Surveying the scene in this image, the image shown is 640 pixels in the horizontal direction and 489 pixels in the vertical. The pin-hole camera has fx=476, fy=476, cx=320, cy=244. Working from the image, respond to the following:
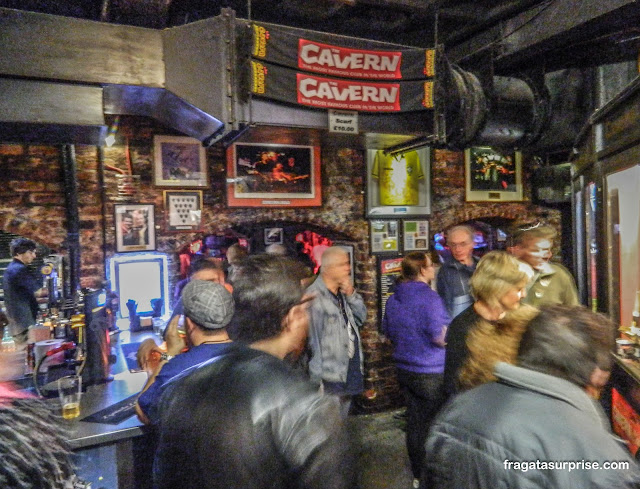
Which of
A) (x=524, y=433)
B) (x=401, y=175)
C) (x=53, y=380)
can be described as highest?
(x=401, y=175)

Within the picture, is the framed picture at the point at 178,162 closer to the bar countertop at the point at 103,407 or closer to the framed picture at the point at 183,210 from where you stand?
the framed picture at the point at 183,210

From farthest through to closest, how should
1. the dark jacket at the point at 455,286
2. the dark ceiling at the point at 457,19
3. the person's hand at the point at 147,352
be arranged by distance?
the dark jacket at the point at 455,286, the dark ceiling at the point at 457,19, the person's hand at the point at 147,352

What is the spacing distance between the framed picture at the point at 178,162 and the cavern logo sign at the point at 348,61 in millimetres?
1464

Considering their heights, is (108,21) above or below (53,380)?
above

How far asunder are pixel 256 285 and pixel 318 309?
5.42 feet

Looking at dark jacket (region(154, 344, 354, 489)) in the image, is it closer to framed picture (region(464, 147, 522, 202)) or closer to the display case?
the display case

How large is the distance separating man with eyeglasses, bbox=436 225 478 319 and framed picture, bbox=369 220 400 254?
1.09 metres

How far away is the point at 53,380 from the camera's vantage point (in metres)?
2.87

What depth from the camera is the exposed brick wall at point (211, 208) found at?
3.87 metres

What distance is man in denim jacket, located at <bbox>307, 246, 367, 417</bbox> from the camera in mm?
3344

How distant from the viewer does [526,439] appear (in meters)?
1.25

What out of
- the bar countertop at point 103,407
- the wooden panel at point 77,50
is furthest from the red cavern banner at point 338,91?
the bar countertop at point 103,407

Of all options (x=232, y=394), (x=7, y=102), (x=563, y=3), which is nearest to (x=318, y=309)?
(x=232, y=394)

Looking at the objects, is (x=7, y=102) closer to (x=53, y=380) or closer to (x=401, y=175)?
(x=53, y=380)
